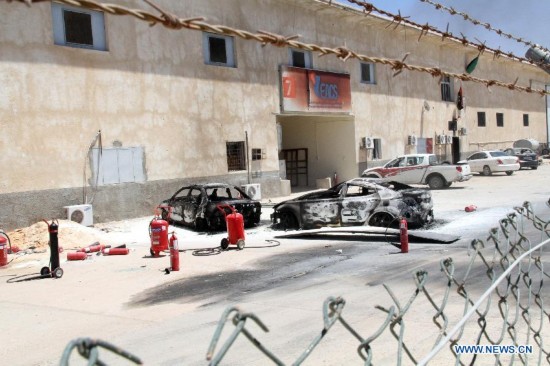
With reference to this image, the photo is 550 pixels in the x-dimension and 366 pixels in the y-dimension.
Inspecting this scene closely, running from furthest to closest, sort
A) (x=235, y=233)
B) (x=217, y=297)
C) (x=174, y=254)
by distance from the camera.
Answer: (x=235, y=233) → (x=174, y=254) → (x=217, y=297)

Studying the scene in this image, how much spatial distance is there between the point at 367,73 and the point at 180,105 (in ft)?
45.6

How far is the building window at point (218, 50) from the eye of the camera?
21938mm

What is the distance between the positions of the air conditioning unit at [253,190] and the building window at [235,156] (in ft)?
3.00

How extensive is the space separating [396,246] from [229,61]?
13343 mm

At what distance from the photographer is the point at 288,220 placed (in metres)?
15.7

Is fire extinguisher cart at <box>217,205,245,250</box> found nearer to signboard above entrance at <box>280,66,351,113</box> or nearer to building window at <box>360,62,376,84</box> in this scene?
signboard above entrance at <box>280,66,351,113</box>

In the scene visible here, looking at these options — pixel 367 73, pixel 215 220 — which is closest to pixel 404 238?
pixel 215 220

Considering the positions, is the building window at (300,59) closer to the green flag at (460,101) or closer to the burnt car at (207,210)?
the burnt car at (207,210)

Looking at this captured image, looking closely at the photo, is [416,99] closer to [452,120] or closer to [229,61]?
[452,120]

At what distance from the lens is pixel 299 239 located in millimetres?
14195

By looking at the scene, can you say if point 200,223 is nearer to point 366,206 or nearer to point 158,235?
point 158,235

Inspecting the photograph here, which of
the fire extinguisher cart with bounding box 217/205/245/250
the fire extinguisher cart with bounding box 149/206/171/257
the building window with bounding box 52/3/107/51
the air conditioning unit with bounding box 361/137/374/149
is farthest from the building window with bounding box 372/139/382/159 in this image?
the fire extinguisher cart with bounding box 149/206/171/257

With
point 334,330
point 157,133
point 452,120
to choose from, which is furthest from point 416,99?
point 334,330

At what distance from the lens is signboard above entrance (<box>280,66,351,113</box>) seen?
995 inches
